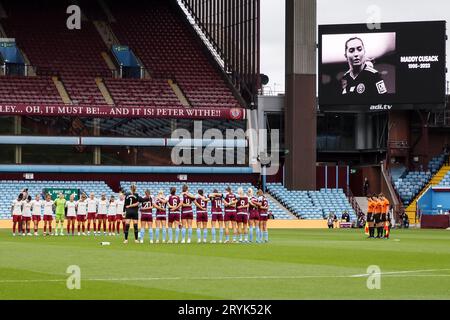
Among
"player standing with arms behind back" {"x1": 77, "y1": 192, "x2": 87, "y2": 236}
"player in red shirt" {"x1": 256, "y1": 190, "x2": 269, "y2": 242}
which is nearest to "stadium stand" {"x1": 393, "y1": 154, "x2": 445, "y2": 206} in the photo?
"player standing with arms behind back" {"x1": 77, "y1": 192, "x2": 87, "y2": 236}

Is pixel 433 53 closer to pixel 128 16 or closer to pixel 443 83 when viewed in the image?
pixel 443 83

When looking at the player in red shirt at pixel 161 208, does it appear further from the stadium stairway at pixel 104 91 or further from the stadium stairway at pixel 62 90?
the stadium stairway at pixel 104 91

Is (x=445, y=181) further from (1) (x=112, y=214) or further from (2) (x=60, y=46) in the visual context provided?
(1) (x=112, y=214)

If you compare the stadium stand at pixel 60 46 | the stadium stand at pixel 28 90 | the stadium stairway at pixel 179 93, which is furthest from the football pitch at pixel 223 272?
the stadium stairway at pixel 179 93

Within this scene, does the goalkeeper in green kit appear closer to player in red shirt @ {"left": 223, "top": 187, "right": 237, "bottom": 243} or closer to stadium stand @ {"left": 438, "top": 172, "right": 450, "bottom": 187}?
player in red shirt @ {"left": 223, "top": 187, "right": 237, "bottom": 243}

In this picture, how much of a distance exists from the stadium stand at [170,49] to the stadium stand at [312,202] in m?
7.30

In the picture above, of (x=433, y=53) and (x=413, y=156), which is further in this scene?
(x=413, y=156)

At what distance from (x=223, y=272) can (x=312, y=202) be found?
175 feet

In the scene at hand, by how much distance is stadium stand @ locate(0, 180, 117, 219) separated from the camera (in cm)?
7112

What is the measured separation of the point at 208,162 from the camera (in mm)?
79875

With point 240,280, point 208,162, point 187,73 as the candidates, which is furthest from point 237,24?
point 240,280

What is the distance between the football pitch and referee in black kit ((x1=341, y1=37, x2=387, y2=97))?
40227 millimetres

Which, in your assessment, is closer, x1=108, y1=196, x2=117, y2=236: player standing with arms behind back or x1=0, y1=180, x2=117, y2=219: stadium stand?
x1=108, y1=196, x2=117, y2=236: player standing with arms behind back

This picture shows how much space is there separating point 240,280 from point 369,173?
63126mm
